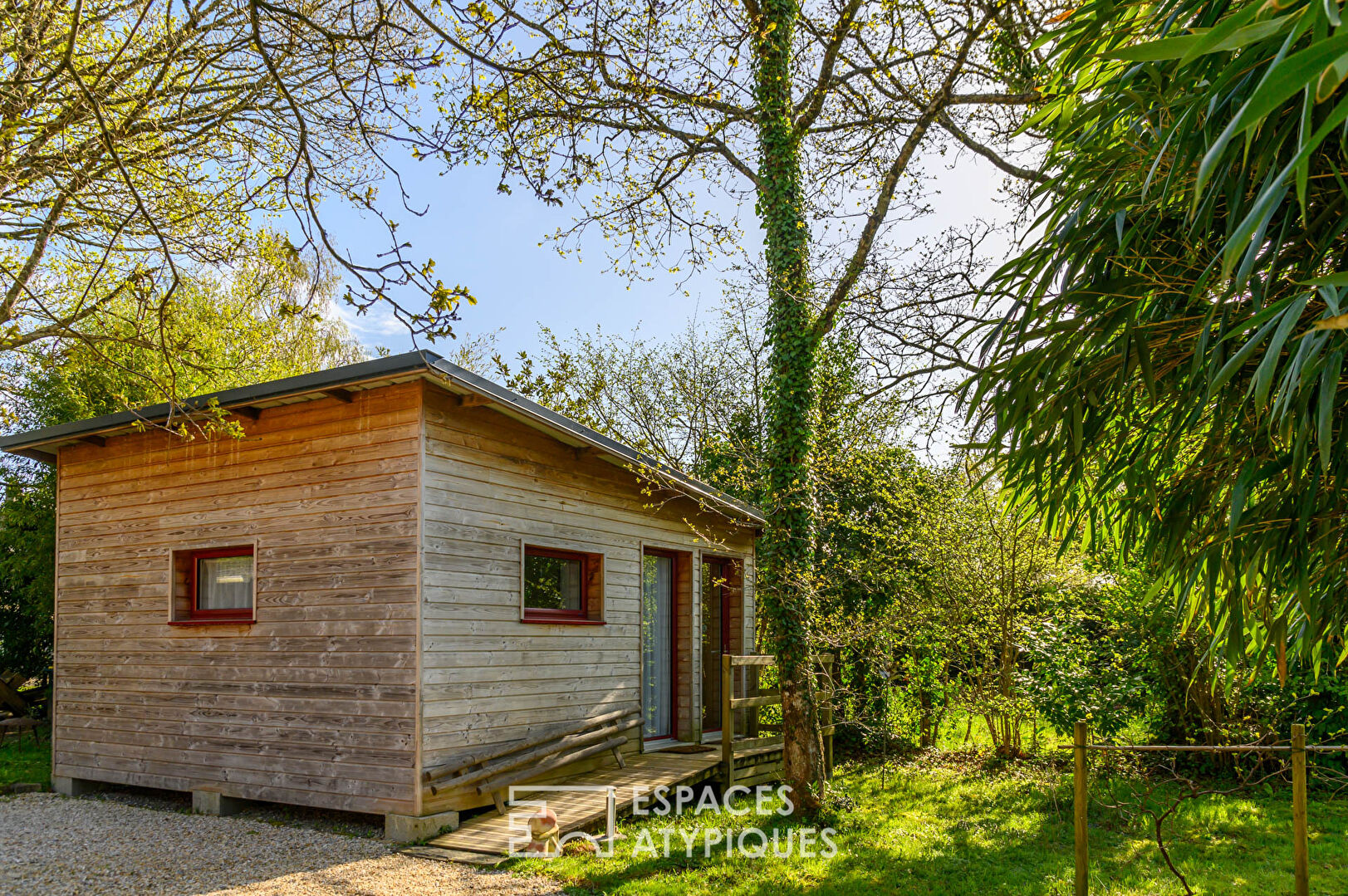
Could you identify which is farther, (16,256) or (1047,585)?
(1047,585)

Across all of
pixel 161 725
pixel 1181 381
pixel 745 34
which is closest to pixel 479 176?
pixel 745 34

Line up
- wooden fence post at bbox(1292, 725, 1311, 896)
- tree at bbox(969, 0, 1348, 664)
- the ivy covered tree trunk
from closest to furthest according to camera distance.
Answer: tree at bbox(969, 0, 1348, 664)
wooden fence post at bbox(1292, 725, 1311, 896)
the ivy covered tree trunk

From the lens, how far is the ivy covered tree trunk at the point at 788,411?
7410mm

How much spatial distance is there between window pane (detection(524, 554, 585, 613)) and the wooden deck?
1.53m

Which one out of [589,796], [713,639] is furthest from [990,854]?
[713,639]

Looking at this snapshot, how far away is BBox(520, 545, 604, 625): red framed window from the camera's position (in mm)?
7895

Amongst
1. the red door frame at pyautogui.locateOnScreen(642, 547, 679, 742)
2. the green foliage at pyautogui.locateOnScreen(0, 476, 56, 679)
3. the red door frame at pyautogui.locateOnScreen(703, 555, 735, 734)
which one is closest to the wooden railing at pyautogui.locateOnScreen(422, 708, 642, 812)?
the red door frame at pyautogui.locateOnScreen(642, 547, 679, 742)

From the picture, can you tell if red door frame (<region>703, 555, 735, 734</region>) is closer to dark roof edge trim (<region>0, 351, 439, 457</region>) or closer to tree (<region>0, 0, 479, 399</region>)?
dark roof edge trim (<region>0, 351, 439, 457</region>)

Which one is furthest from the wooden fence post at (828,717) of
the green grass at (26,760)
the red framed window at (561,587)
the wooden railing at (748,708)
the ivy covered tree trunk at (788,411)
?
the green grass at (26,760)

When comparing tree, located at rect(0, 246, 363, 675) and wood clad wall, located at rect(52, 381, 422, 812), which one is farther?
tree, located at rect(0, 246, 363, 675)

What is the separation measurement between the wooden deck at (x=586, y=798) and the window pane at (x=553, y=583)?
153 centimetres

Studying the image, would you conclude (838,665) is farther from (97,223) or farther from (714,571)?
(97,223)

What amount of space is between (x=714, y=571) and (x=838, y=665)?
1955mm

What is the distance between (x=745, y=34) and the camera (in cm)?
524
